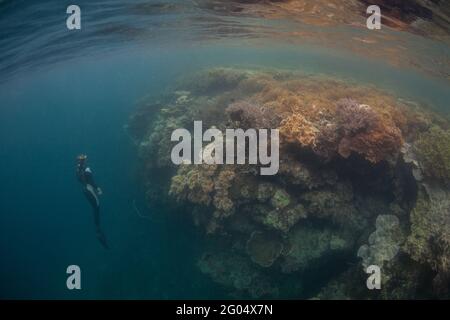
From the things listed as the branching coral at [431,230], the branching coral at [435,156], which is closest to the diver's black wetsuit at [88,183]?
the branching coral at [431,230]

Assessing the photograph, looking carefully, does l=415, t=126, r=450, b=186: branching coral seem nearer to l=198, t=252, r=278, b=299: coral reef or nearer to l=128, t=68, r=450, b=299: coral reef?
l=128, t=68, r=450, b=299: coral reef

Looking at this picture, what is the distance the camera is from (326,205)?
10484 mm

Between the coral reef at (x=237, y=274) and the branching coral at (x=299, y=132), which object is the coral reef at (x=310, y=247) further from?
the branching coral at (x=299, y=132)

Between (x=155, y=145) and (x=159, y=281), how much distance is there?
7057 millimetres

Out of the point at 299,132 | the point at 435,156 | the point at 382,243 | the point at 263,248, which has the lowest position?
the point at 382,243

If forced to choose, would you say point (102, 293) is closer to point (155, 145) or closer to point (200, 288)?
point (200, 288)

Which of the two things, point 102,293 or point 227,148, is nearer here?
point 227,148

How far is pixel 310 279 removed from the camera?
10898 mm

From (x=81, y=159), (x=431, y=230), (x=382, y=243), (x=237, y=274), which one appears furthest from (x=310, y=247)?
(x=81, y=159)

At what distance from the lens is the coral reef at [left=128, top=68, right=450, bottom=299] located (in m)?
9.36

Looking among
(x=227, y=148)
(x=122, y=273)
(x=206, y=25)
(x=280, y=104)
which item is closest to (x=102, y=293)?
(x=122, y=273)

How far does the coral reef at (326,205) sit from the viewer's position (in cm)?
936

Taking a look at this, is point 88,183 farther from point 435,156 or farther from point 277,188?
point 435,156

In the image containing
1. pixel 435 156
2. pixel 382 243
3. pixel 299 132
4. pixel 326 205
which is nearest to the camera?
pixel 382 243
